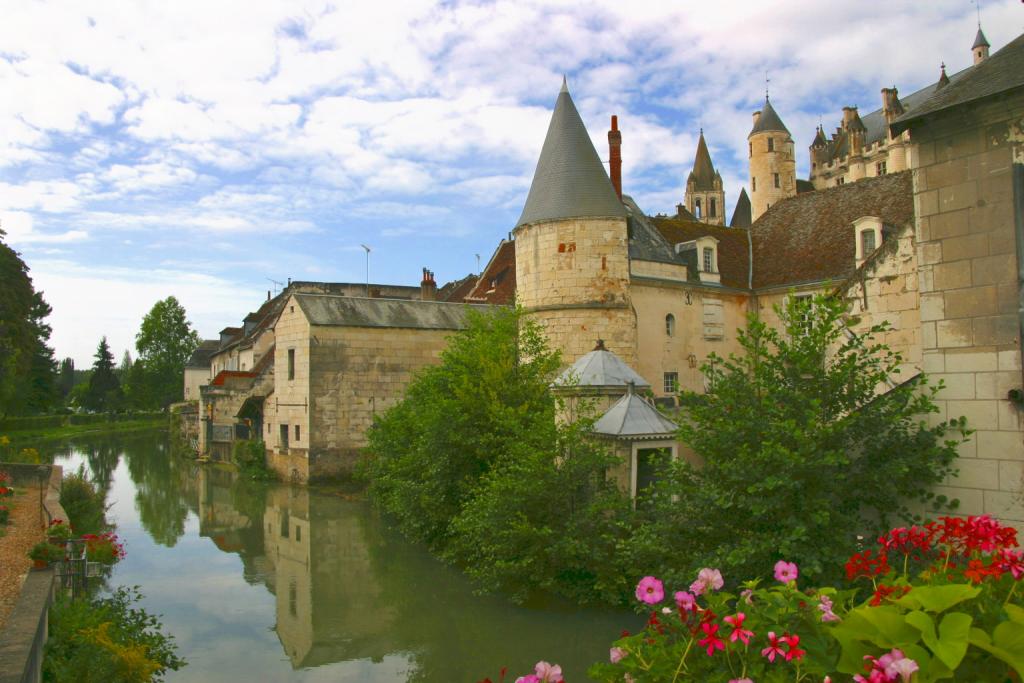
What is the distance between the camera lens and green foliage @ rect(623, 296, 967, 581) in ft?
24.2

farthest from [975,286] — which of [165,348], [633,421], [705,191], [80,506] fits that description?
[165,348]

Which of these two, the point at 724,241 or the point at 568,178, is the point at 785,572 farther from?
the point at 724,241

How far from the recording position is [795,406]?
8.00 m

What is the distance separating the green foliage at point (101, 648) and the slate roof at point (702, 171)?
202ft

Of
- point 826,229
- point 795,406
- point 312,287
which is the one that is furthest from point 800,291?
point 312,287

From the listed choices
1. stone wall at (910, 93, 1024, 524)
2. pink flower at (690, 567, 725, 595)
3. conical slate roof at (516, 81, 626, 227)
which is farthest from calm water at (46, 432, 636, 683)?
conical slate roof at (516, 81, 626, 227)

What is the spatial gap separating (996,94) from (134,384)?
70489mm

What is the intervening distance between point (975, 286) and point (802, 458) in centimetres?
→ 217

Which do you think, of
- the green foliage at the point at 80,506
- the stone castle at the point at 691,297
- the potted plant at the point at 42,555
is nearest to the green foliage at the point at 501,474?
the stone castle at the point at 691,297

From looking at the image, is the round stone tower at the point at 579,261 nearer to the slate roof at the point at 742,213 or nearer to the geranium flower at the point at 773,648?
the geranium flower at the point at 773,648

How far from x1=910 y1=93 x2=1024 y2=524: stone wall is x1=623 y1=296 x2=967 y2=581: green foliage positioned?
24cm

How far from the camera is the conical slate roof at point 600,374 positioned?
12750 millimetres

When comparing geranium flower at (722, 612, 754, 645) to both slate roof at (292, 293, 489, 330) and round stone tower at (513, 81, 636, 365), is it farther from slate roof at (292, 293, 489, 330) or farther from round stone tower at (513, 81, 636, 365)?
slate roof at (292, 293, 489, 330)

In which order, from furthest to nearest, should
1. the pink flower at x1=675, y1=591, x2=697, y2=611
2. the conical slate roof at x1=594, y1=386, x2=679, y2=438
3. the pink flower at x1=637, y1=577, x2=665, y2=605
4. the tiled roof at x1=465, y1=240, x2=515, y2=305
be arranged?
the tiled roof at x1=465, y1=240, x2=515, y2=305 → the conical slate roof at x1=594, y1=386, x2=679, y2=438 → the pink flower at x1=637, y1=577, x2=665, y2=605 → the pink flower at x1=675, y1=591, x2=697, y2=611
